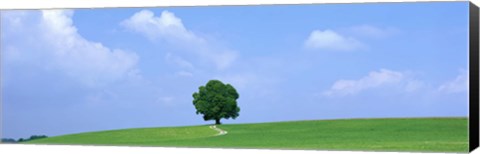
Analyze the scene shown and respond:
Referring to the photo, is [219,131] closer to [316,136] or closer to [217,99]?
[217,99]

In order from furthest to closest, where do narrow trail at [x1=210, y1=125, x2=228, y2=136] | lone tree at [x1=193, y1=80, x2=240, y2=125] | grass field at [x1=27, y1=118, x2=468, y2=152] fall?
narrow trail at [x1=210, y1=125, x2=228, y2=136]
lone tree at [x1=193, y1=80, x2=240, y2=125]
grass field at [x1=27, y1=118, x2=468, y2=152]

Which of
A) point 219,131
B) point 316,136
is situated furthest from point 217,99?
point 316,136

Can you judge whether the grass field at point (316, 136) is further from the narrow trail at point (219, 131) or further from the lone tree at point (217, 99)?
the lone tree at point (217, 99)

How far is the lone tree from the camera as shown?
15.2m

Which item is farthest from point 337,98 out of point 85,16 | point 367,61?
point 85,16

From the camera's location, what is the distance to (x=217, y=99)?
15.3 metres

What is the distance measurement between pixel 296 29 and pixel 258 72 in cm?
80

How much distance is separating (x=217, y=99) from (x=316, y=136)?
145 cm

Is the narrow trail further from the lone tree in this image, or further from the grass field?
the lone tree

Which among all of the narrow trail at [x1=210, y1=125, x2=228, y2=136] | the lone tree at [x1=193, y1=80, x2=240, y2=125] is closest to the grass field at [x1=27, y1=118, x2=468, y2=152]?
the narrow trail at [x1=210, y1=125, x2=228, y2=136]

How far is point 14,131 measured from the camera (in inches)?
648

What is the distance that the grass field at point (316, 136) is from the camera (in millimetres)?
14125

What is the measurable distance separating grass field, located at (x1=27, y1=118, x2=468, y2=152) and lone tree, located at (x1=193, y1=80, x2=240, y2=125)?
227mm

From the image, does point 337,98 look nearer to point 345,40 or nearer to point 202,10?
point 345,40
